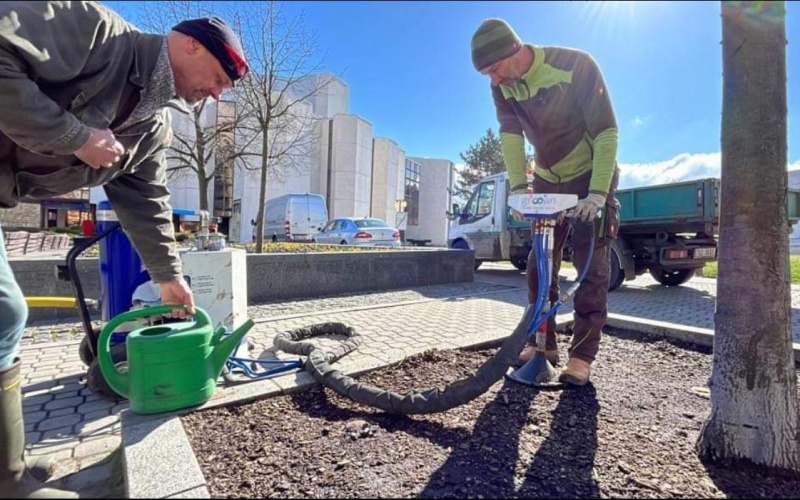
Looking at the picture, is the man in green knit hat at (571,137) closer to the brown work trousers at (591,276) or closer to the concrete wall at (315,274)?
the brown work trousers at (591,276)

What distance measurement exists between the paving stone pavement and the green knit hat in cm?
179

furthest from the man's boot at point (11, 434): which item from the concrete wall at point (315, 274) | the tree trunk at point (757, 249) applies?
the concrete wall at point (315, 274)

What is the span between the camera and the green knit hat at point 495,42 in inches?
84.9

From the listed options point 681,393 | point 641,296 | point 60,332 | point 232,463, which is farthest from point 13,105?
point 641,296

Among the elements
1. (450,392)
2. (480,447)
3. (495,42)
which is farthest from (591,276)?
(495,42)

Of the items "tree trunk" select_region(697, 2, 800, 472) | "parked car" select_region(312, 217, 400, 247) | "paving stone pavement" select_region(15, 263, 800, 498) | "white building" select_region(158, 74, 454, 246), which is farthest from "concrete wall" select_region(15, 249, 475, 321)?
"white building" select_region(158, 74, 454, 246)

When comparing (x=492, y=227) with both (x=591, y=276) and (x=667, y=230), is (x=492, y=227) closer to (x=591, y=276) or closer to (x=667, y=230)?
(x=667, y=230)

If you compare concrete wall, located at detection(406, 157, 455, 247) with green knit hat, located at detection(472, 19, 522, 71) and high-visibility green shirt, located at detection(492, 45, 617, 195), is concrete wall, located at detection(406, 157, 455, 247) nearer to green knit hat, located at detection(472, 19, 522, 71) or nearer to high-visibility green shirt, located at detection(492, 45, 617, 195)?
high-visibility green shirt, located at detection(492, 45, 617, 195)

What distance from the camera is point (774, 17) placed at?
1443mm

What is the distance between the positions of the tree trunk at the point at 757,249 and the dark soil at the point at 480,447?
141 mm

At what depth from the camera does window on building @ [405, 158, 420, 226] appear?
4000 centimetres

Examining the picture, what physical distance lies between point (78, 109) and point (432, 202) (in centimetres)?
4139

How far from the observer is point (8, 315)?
1.30 meters

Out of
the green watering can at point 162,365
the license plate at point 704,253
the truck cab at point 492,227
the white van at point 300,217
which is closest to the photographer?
the green watering can at point 162,365
